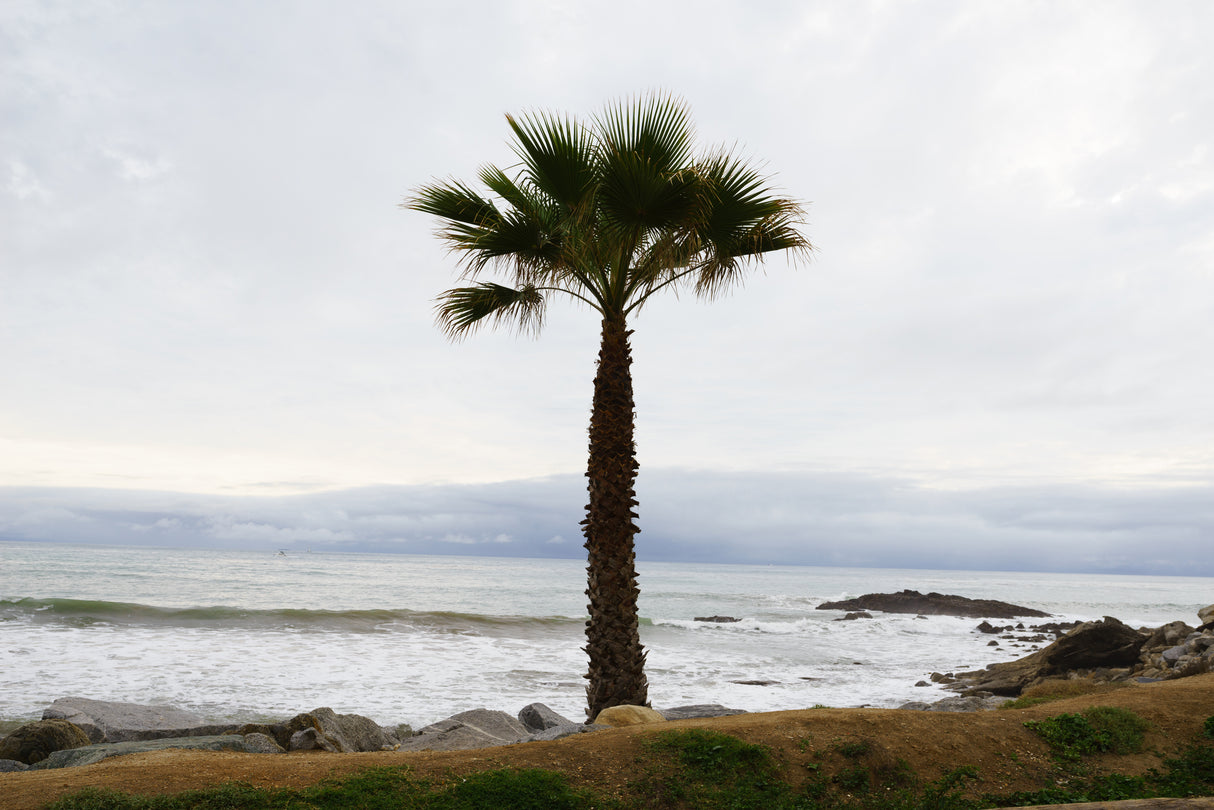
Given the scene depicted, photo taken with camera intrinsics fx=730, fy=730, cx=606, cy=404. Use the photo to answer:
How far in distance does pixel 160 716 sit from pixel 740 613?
36576 millimetres

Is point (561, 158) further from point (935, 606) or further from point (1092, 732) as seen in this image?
point (935, 606)

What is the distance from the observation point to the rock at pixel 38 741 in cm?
816

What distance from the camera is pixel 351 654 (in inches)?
787

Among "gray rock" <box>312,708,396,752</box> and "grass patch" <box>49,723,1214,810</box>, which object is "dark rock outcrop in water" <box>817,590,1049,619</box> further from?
"grass patch" <box>49,723,1214,810</box>

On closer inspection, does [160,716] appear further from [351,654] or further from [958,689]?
[958,689]

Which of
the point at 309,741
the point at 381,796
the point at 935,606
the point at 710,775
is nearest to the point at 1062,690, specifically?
the point at 710,775

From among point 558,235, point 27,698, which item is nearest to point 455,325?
point 558,235

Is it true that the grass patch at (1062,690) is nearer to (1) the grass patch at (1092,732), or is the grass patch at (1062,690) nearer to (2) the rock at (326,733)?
(1) the grass patch at (1092,732)

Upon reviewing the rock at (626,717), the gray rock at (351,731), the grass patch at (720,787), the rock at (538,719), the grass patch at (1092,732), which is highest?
the grass patch at (1092,732)

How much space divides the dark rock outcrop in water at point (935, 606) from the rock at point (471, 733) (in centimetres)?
4060

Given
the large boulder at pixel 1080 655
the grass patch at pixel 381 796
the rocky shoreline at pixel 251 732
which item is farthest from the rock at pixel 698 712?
the large boulder at pixel 1080 655

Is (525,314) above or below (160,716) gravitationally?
above

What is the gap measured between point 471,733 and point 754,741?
15.5 ft

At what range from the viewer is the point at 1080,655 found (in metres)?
17.2
